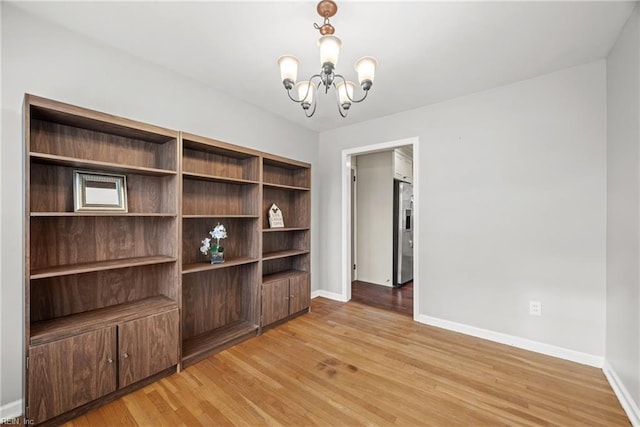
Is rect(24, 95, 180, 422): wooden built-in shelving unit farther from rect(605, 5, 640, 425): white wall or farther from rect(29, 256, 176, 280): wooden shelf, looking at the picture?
rect(605, 5, 640, 425): white wall

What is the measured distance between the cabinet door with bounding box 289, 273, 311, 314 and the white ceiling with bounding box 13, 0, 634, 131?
2226 mm

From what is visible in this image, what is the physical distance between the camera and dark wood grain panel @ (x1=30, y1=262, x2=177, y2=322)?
1745 millimetres

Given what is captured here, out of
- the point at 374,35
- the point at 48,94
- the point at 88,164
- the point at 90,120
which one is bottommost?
the point at 88,164

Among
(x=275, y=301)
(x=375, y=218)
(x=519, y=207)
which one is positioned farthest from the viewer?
(x=375, y=218)

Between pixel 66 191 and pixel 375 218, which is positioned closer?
pixel 66 191

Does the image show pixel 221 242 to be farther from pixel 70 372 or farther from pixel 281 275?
pixel 70 372

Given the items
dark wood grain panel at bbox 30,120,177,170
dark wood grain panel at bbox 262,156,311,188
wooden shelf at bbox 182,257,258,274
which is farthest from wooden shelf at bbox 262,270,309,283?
dark wood grain panel at bbox 30,120,177,170

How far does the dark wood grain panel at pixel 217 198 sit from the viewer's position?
2.56 m

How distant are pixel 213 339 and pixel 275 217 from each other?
4.82 feet

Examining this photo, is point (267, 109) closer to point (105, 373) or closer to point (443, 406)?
point (105, 373)

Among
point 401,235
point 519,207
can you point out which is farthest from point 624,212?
point 401,235

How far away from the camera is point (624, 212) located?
6.01ft

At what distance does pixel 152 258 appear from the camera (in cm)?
212

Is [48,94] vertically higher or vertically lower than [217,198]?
higher
